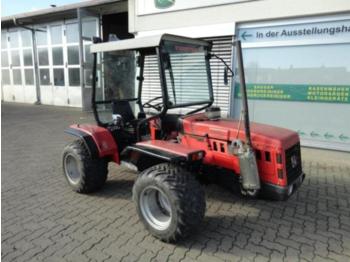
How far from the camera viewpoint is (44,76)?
13.6 metres

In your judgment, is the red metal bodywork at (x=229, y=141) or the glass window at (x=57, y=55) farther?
the glass window at (x=57, y=55)

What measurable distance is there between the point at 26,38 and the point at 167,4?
932 centimetres

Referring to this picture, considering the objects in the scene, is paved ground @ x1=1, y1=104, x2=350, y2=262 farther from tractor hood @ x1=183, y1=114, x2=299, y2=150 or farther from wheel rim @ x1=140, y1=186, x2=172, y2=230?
tractor hood @ x1=183, y1=114, x2=299, y2=150

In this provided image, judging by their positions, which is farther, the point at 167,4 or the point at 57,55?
the point at 57,55

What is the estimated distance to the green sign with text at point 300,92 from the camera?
5.77 metres

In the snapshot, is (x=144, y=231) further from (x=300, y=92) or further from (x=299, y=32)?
(x=299, y=32)

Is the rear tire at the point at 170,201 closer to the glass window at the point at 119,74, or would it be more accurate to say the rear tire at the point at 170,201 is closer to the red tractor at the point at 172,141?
the red tractor at the point at 172,141

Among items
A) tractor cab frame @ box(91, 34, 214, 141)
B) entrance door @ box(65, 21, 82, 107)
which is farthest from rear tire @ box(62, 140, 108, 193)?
entrance door @ box(65, 21, 82, 107)

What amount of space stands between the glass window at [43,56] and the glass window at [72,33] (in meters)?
1.69

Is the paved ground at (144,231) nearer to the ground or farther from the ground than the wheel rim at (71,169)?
nearer to the ground

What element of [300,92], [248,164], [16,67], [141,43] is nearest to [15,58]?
[16,67]

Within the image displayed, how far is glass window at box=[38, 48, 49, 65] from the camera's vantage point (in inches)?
523

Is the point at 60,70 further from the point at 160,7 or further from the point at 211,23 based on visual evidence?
the point at 211,23

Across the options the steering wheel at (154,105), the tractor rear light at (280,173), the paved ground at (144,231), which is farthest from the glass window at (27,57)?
the tractor rear light at (280,173)
